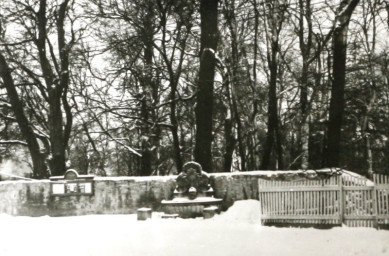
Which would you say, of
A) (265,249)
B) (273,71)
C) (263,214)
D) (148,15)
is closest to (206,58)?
(148,15)

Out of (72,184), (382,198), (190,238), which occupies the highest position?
(72,184)

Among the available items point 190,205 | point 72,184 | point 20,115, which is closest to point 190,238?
point 190,205

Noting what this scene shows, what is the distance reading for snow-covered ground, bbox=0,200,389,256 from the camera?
39.7 ft

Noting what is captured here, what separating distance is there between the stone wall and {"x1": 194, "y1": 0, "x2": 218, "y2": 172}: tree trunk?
1.72 metres

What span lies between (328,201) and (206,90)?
7.58 m

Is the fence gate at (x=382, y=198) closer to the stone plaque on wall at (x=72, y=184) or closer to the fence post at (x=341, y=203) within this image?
the fence post at (x=341, y=203)

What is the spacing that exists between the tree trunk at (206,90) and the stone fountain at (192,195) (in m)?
1.66

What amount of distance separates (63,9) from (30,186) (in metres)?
9.52

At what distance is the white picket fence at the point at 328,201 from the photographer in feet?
48.3

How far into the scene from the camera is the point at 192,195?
19234 millimetres

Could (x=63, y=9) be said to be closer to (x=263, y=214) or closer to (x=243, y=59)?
(x=243, y=59)

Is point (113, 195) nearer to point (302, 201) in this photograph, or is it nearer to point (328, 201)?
point (302, 201)

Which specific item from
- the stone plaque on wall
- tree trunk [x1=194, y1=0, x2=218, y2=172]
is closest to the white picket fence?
tree trunk [x1=194, y1=0, x2=218, y2=172]

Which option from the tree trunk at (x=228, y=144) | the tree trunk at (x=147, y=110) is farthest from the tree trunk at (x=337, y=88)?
the tree trunk at (x=147, y=110)
